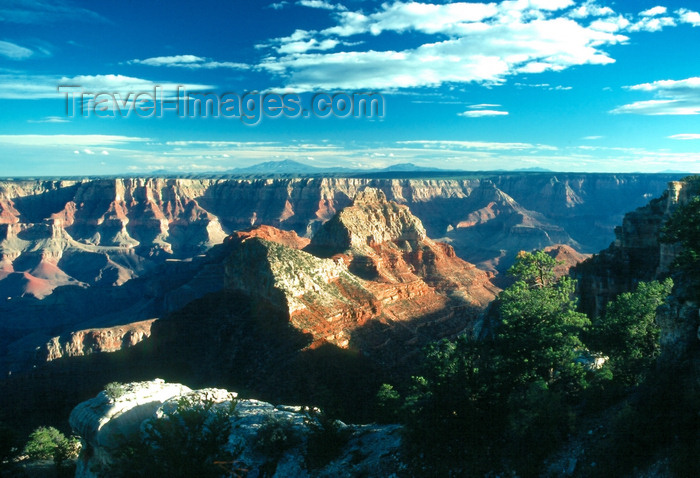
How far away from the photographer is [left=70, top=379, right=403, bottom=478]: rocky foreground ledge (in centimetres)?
1797

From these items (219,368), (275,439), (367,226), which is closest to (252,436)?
(275,439)

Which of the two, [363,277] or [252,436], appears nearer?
[252,436]

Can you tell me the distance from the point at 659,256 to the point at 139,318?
313 ft

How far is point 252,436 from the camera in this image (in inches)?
813

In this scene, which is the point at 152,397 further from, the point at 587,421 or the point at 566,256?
the point at 566,256

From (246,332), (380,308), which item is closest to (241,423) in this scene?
(246,332)

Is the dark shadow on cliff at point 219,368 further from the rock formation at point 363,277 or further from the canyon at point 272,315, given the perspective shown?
the rock formation at point 363,277

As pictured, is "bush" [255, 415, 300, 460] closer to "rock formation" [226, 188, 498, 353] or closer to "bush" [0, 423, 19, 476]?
"bush" [0, 423, 19, 476]

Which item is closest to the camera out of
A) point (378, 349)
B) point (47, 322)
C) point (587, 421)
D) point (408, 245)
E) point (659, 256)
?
point (587, 421)

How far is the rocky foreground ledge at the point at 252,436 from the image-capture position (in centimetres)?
1797

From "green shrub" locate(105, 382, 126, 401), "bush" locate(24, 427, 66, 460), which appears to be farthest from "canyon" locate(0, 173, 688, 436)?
"green shrub" locate(105, 382, 126, 401)

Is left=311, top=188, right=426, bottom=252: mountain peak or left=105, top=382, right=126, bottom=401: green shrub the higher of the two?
left=311, top=188, right=426, bottom=252: mountain peak

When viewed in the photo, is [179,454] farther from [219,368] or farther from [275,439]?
[219,368]

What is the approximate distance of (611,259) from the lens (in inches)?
1747
